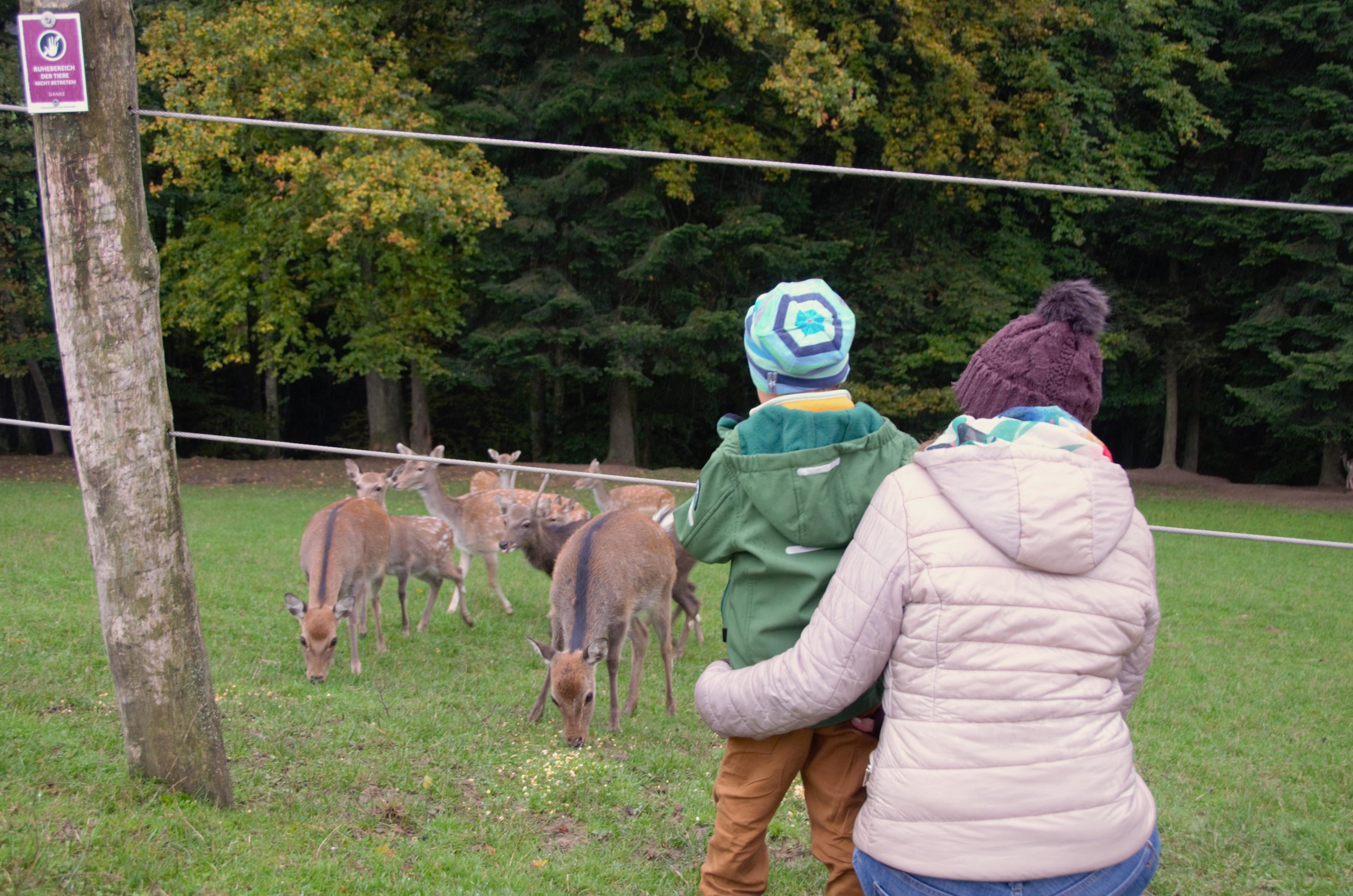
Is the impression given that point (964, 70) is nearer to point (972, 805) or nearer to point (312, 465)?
point (312, 465)

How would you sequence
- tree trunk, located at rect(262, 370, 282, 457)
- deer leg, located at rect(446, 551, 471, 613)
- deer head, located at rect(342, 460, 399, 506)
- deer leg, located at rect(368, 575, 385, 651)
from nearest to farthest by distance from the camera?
1. deer leg, located at rect(368, 575, 385, 651)
2. deer leg, located at rect(446, 551, 471, 613)
3. deer head, located at rect(342, 460, 399, 506)
4. tree trunk, located at rect(262, 370, 282, 457)

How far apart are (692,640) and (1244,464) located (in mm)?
26751

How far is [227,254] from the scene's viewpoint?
21141 mm

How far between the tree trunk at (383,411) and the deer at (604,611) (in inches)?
662

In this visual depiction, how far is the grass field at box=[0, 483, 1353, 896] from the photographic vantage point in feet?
13.4

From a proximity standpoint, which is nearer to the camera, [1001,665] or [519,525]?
[1001,665]

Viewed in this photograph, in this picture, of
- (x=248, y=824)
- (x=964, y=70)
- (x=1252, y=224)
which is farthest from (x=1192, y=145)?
(x=248, y=824)

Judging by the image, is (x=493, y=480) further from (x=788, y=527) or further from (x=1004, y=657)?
(x=1004, y=657)

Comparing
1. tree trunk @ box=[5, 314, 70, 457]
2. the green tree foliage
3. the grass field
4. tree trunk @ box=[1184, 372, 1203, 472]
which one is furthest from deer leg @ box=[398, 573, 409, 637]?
tree trunk @ box=[1184, 372, 1203, 472]

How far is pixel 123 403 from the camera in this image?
13.6 feet

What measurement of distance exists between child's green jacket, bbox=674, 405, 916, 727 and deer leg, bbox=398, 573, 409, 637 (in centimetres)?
704

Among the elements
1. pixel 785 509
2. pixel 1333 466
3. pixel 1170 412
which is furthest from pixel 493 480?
pixel 1333 466

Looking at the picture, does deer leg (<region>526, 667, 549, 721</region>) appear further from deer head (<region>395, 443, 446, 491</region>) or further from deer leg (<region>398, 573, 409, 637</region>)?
deer head (<region>395, 443, 446, 491</region>)

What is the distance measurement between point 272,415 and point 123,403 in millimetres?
24598
